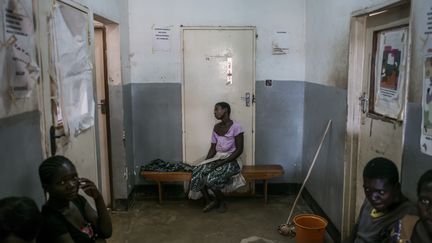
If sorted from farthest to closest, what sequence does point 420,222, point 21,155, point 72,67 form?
point 72,67 → point 21,155 → point 420,222

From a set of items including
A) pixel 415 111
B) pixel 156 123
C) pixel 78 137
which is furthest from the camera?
pixel 156 123

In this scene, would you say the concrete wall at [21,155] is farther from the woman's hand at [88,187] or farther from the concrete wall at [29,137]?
the woman's hand at [88,187]

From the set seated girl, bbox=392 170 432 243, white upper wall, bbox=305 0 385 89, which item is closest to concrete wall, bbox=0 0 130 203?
seated girl, bbox=392 170 432 243

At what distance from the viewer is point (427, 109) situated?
5.91ft

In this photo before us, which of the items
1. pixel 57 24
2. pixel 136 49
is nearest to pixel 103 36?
pixel 136 49

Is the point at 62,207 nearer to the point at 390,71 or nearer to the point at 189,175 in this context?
the point at 390,71

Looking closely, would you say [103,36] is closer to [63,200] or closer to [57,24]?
[57,24]

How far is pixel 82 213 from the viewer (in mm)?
1887

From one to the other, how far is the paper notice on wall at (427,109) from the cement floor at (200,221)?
6.10ft

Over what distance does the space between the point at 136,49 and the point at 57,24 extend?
199 cm

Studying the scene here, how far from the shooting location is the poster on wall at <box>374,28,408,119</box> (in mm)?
2393

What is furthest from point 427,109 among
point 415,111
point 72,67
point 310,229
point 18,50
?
point 72,67

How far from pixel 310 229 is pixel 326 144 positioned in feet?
2.91

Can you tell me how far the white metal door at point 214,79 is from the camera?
4.27 m
